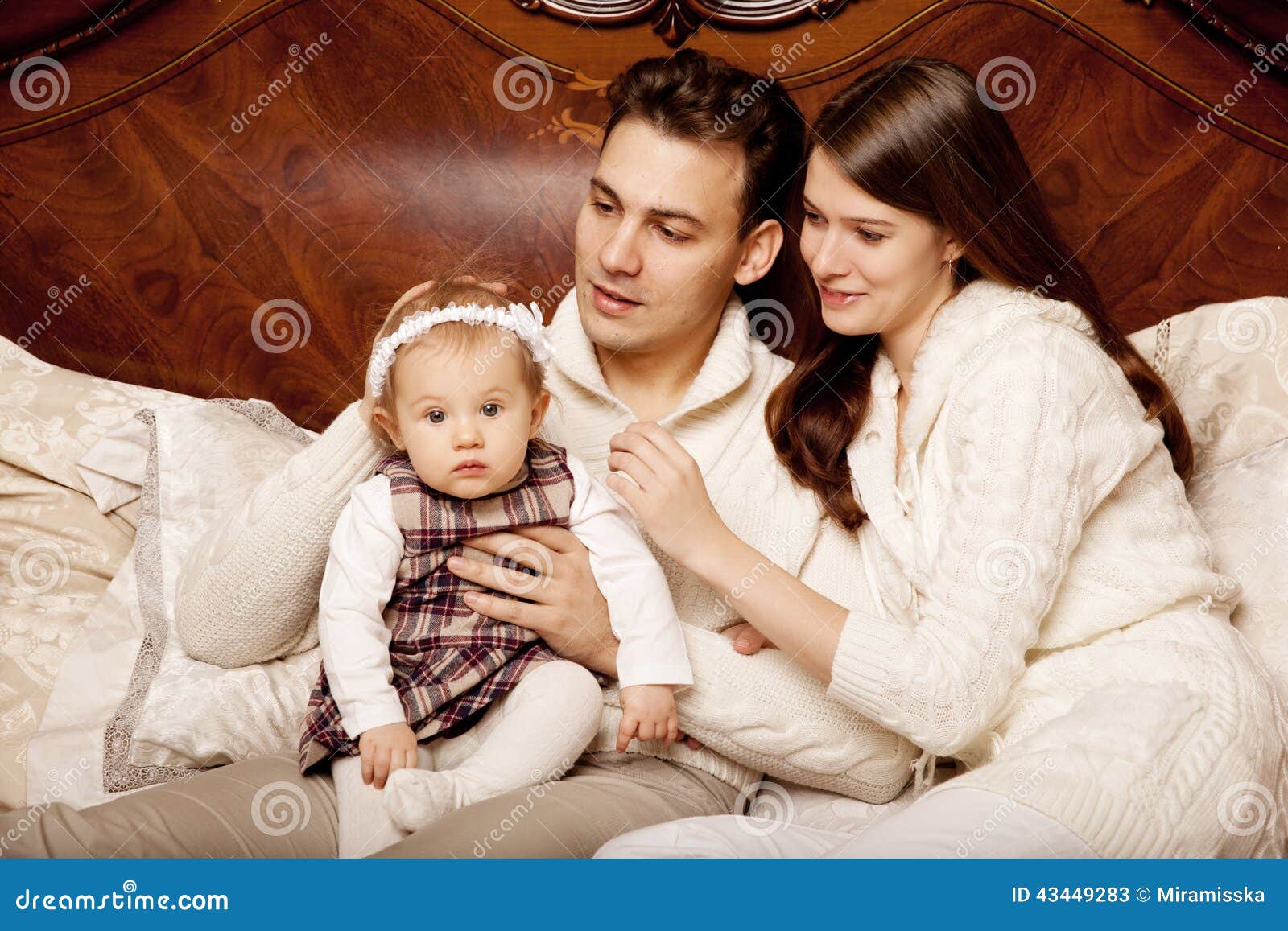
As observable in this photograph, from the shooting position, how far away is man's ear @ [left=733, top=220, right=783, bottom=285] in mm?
2035

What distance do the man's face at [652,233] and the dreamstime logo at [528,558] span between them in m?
0.46

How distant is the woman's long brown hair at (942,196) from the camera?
1.66 meters

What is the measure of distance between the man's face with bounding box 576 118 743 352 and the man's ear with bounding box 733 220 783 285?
68mm

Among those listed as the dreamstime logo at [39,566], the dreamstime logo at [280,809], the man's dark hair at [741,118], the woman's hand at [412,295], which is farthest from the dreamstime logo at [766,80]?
the dreamstime logo at [39,566]

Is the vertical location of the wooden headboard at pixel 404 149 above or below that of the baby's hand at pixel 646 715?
above

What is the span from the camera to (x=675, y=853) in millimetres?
1422

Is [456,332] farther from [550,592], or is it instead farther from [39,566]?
[39,566]

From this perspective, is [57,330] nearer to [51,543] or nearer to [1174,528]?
[51,543]

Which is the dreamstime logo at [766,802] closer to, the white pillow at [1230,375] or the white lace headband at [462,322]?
the white lace headband at [462,322]

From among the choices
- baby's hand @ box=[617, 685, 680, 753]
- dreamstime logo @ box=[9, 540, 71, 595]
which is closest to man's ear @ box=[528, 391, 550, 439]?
baby's hand @ box=[617, 685, 680, 753]

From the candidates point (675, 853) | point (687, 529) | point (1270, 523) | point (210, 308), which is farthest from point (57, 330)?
point (1270, 523)

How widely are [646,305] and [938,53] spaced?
890mm

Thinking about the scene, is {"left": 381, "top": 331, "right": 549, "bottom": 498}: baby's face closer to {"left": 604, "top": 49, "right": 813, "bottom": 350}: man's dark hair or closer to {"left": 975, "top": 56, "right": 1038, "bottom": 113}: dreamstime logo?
{"left": 604, "top": 49, "right": 813, "bottom": 350}: man's dark hair

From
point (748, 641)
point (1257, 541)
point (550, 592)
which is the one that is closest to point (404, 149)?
point (550, 592)
